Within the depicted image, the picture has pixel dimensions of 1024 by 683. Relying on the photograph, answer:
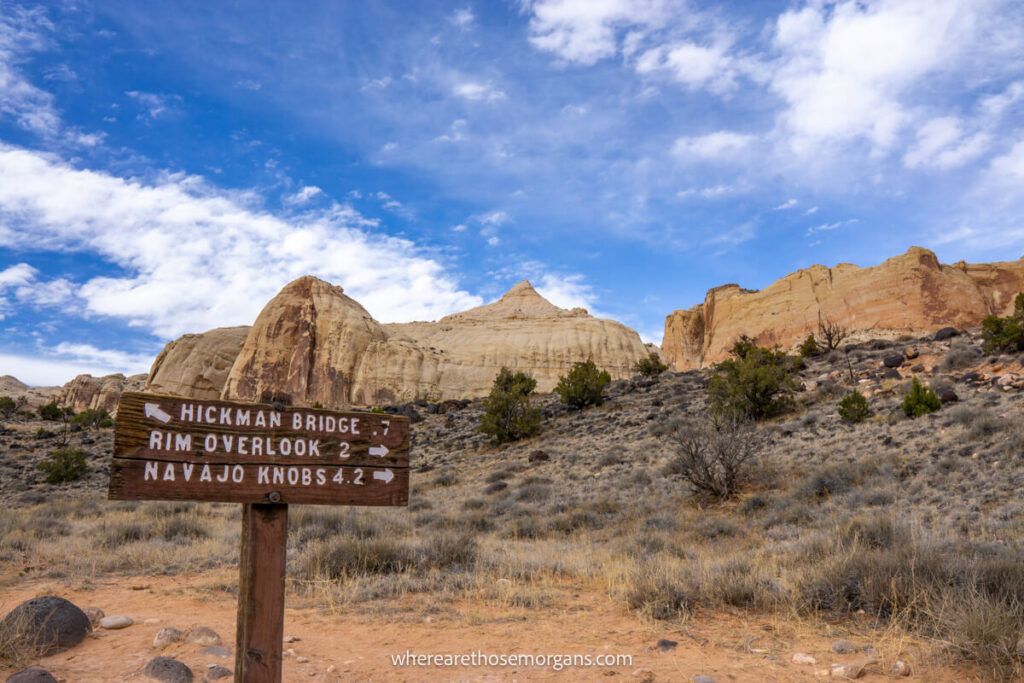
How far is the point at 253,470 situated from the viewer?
3535 mm

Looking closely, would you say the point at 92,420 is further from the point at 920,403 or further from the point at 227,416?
the point at 227,416

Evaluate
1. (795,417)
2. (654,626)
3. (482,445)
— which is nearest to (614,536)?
(654,626)

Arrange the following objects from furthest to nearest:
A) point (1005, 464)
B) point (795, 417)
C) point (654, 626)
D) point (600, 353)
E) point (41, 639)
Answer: point (600, 353)
point (795, 417)
point (1005, 464)
point (654, 626)
point (41, 639)

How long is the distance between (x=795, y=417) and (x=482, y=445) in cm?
1187

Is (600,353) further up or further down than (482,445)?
further up

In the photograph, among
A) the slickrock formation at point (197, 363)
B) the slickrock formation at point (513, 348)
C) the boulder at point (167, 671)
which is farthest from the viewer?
the slickrock formation at point (197, 363)

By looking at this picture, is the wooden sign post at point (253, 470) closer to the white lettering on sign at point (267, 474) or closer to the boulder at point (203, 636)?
the white lettering on sign at point (267, 474)

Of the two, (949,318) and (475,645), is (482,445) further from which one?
(949,318)

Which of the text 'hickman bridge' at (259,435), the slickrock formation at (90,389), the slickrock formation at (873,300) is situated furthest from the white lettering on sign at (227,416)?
the slickrock formation at (90,389)

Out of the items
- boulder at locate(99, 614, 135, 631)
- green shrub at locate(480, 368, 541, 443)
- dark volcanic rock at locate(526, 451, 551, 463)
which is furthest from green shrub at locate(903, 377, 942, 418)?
boulder at locate(99, 614, 135, 631)

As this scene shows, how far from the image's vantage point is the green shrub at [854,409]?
668 inches

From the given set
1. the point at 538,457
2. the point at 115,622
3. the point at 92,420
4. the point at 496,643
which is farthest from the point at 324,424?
the point at 92,420

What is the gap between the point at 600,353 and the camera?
72.8 meters

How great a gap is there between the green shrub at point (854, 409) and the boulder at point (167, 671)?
16820 mm
